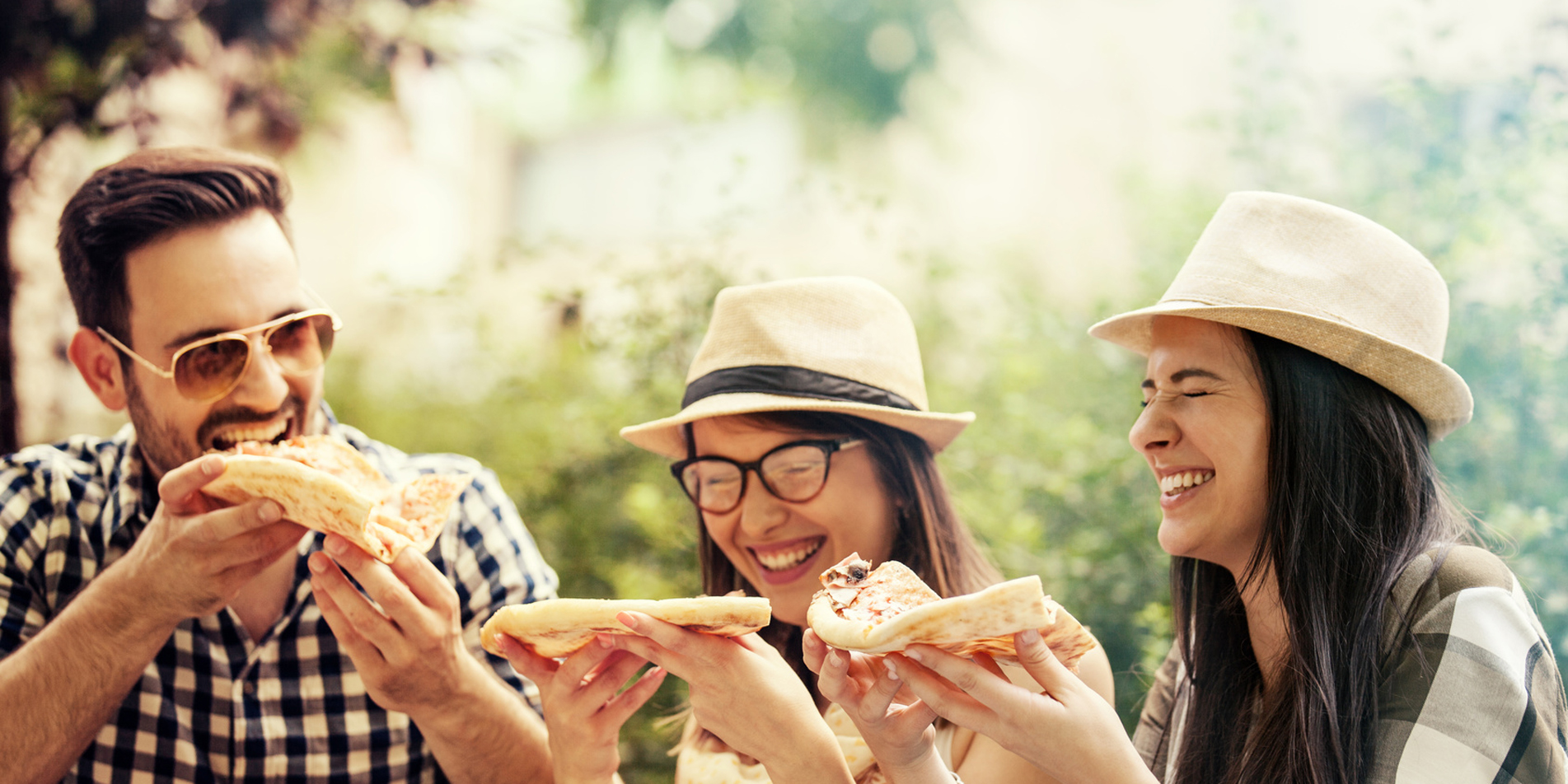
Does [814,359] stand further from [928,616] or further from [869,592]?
[928,616]

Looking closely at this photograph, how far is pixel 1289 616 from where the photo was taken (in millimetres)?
2098

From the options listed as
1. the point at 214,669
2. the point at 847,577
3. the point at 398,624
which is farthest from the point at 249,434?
the point at 847,577

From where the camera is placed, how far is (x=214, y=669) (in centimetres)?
287

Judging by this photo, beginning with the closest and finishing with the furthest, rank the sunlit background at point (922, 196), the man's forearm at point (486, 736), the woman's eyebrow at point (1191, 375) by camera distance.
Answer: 1. the woman's eyebrow at point (1191, 375)
2. the man's forearm at point (486, 736)
3. the sunlit background at point (922, 196)

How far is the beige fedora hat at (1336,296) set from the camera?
6.77ft

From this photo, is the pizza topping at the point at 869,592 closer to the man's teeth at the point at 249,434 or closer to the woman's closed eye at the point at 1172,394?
the woman's closed eye at the point at 1172,394

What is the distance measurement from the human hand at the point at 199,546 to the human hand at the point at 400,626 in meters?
0.16

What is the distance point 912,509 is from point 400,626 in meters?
1.32

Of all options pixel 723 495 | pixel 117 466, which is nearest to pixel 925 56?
pixel 723 495

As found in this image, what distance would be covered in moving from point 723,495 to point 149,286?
1.68 metres

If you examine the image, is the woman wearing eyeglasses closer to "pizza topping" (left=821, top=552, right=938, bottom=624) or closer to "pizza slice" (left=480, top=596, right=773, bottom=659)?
"pizza slice" (left=480, top=596, right=773, bottom=659)

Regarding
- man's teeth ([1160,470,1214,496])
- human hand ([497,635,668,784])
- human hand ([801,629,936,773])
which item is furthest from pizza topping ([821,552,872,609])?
man's teeth ([1160,470,1214,496])

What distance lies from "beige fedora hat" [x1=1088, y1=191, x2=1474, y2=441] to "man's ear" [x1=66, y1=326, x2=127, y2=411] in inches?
111

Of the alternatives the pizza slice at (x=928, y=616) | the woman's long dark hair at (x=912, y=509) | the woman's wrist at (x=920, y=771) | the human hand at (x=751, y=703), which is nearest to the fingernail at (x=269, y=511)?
the human hand at (x=751, y=703)
